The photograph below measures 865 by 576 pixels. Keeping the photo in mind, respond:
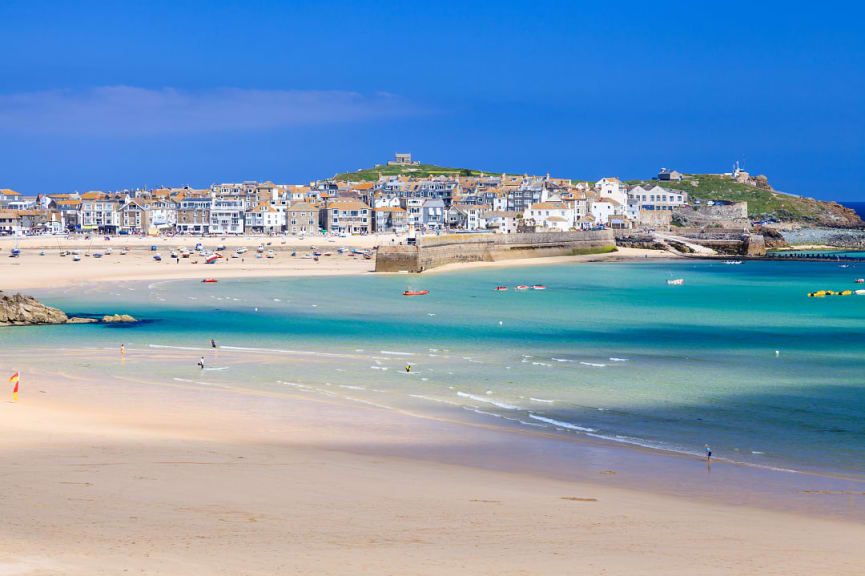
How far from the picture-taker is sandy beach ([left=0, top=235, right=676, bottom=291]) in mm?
60062

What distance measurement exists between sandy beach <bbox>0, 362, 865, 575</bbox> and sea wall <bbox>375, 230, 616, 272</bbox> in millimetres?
51124

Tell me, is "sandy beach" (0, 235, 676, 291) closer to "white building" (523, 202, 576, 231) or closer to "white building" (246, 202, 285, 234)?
"white building" (246, 202, 285, 234)

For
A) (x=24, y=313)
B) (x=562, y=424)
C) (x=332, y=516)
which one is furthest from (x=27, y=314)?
(x=332, y=516)

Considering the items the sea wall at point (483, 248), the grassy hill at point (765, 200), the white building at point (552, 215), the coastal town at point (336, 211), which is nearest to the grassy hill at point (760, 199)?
the grassy hill at point (765, 200)

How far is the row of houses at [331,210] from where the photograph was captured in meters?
126

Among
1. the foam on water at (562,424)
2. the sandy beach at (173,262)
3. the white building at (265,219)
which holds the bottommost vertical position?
the foam on water at (562,424)

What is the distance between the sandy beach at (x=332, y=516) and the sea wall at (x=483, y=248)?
51124 mm

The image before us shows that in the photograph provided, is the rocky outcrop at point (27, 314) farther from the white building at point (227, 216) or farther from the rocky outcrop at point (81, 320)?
the white building at point (227, 216)

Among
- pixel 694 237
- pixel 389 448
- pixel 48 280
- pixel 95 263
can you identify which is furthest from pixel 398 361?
pixel 694 237

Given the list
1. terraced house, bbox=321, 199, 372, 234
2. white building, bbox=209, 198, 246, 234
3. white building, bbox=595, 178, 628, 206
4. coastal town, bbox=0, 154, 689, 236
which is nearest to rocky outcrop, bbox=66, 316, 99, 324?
coastal town, bbox=0, 154, 689, 236

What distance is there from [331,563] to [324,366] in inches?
654

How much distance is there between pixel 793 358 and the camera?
28.0 metres

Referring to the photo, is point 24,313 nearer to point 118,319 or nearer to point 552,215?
point 118,319

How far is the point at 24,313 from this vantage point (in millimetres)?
33188
